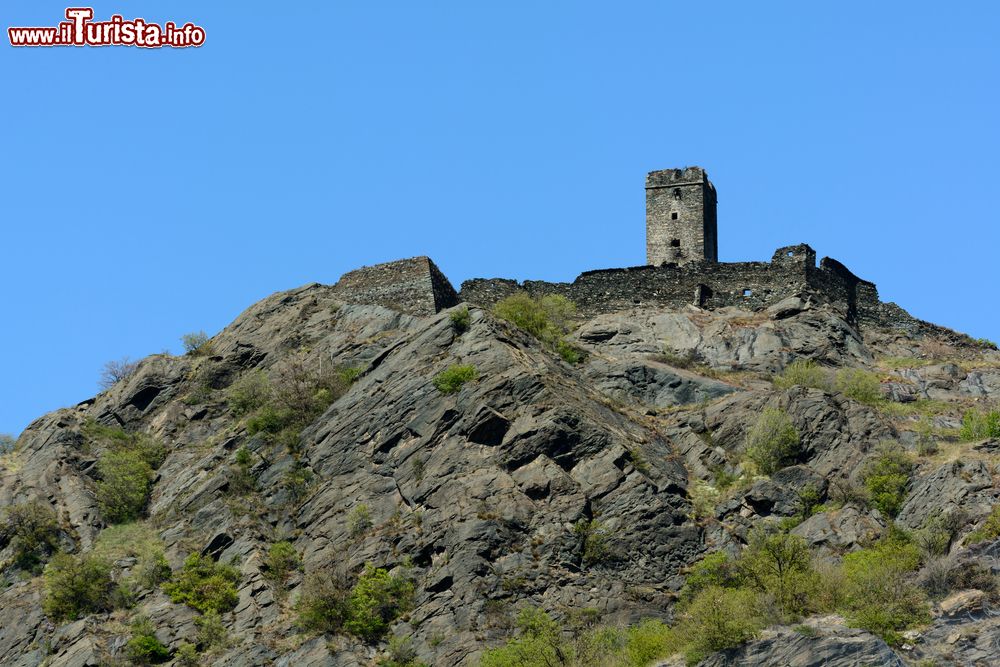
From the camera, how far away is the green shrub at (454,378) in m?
63.3

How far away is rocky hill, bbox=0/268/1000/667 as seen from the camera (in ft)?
177

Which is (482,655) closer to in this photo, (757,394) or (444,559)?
(444,559)

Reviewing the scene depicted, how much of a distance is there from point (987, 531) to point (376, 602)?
16.9 metres

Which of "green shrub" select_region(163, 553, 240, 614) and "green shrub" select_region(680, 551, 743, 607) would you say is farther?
"green shrub" select_region(163, 553, 240, 614)

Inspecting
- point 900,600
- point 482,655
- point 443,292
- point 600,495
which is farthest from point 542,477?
point 443,292

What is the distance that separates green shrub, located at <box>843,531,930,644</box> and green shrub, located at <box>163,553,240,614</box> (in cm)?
1788

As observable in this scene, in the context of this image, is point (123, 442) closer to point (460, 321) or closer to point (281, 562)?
point (281, 562)

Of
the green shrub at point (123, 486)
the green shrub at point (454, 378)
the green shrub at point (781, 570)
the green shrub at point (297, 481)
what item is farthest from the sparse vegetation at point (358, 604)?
the green shrub at point (123, 486)

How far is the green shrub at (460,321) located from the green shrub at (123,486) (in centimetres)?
1132

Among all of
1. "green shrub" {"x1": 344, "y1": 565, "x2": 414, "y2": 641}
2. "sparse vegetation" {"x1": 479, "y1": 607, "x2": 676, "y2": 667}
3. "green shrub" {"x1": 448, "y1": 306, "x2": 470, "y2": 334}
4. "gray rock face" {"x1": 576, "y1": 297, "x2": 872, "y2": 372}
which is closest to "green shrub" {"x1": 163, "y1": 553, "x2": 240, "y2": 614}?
"green shrub" {"x1": 344, "y1": 565, "x2": 414, "y2": 641}

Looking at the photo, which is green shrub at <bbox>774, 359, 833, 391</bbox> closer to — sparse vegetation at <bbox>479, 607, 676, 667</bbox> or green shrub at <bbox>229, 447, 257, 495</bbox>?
sparse vegetation at <bbox>479, 607, 676, 667</bbox>

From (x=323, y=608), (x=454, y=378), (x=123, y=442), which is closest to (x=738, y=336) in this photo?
(x=454, y=378)

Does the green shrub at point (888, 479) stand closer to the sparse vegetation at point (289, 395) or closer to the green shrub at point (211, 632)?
the sparse vegetation at point (289, 395)

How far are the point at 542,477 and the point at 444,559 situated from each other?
399cm
